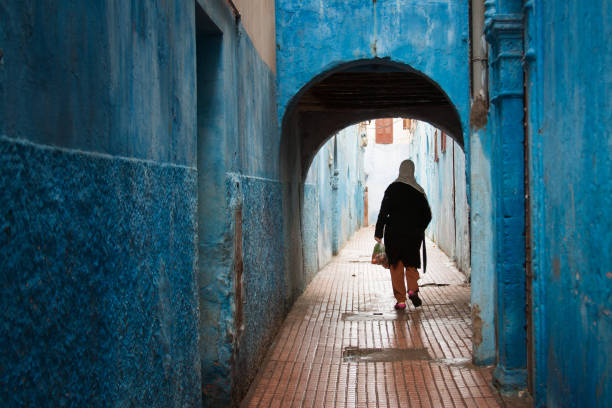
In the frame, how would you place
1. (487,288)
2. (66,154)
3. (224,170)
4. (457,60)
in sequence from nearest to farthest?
(66,154)
(224,170)
(487,288)
(457,60)

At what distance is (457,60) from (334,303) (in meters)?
3.86

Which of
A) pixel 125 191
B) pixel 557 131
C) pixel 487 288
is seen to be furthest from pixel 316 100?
pixel 125 191

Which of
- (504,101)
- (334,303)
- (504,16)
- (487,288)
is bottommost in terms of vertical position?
(334,303)

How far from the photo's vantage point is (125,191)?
8.51 feet

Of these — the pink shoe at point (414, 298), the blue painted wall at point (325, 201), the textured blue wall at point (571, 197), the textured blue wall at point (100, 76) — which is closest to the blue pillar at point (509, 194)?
the textured blue wall at point (571, 197)

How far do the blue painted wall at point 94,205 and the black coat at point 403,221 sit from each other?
4955mm

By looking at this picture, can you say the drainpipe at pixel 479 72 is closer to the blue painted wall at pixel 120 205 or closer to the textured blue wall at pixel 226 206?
the textured blue wall at pixel 226 206

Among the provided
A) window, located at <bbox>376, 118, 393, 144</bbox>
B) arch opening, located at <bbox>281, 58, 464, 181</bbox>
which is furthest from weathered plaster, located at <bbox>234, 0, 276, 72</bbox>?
window, located at <bbox>376, 118, 393, 144</bbox>

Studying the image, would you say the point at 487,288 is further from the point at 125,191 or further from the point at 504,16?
the point at 125,191

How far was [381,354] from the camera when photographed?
20.1 ft

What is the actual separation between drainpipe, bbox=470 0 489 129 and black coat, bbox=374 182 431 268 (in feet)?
8.27

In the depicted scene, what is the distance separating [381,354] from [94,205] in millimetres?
4354

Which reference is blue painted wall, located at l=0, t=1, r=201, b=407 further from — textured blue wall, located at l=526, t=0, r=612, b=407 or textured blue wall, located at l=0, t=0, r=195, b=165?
textured blue wall, located at l=526, t=0, r=612, b=407

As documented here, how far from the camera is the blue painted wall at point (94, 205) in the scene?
5.80 feet
